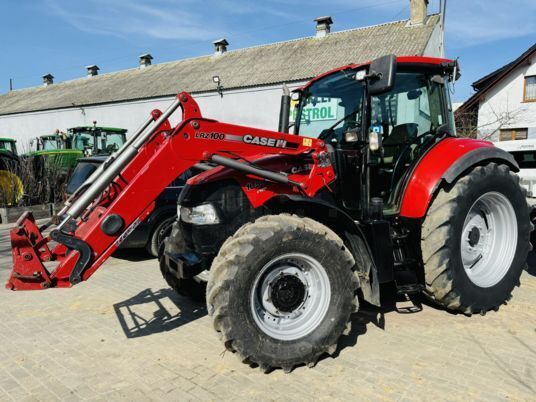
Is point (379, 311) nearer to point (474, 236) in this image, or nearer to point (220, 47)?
point (474, 236)

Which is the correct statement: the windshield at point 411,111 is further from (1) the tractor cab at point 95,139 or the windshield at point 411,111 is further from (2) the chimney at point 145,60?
(2) the chimney at point 145,60

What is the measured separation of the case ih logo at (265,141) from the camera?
391 centimetres

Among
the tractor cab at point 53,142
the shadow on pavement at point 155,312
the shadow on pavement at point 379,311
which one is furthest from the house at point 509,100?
the shadow on pavement at point 155,312

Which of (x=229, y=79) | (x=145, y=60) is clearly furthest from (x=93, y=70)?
(x=229, y=79)

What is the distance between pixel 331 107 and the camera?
191 inches

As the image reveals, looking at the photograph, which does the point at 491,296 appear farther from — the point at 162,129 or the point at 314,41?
the point at 314,41

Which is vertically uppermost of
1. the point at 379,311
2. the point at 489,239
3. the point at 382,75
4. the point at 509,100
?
the point at 509,100

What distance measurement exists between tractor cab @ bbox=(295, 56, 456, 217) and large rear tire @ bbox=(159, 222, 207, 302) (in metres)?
1.69

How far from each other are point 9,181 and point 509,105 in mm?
22557

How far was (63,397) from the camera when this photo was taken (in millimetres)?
3275

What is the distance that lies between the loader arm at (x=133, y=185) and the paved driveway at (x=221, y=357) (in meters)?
0.79

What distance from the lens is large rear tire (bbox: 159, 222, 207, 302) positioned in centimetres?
450

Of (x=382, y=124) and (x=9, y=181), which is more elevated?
(x=382, y=124)

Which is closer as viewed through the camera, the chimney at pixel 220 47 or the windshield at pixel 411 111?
the windshield at pixel 411 111
